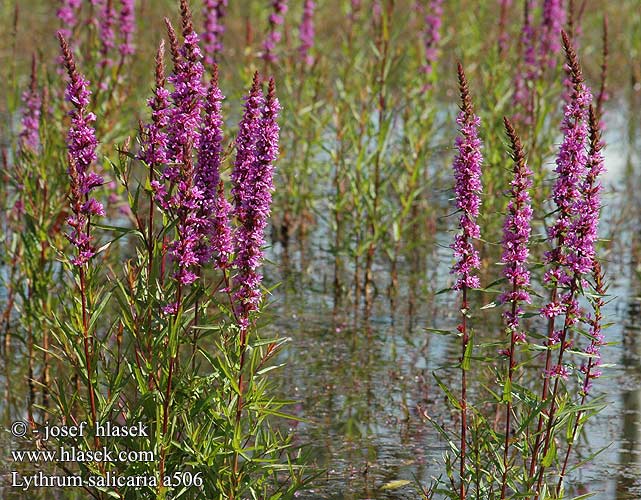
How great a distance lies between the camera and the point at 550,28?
8336mm

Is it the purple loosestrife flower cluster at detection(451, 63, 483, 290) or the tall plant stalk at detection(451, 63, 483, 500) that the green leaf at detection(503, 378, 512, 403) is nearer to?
the tall plant stalk at detection(451, 63, 483, 500)

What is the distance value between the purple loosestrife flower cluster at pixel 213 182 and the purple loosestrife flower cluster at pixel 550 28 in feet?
16.4

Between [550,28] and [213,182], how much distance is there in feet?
17.4

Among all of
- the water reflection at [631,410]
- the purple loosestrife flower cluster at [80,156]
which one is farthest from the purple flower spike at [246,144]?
the water reflection at [631,410]

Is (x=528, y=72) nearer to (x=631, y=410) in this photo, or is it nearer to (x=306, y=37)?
(x=306, y=37)

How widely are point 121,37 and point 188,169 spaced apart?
4.19 m

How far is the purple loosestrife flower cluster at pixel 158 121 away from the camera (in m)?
3.55

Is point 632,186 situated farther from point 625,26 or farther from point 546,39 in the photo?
point 625,26

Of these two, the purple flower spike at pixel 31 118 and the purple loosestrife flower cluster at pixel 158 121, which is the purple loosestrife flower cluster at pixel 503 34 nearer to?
the purple flower spike at pixel 31 118

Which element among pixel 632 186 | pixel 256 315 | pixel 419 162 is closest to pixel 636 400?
pixel 419 162

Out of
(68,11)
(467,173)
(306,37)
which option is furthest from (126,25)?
(467,173)

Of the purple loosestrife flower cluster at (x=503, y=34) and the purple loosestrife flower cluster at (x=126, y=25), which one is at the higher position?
the purple loosestrife flower cluster at (x=503, y=34)

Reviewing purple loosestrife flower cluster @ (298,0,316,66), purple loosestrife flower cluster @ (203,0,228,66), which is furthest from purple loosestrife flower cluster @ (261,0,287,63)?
purple loosestrife flower cluster @ (298,0,316,66)

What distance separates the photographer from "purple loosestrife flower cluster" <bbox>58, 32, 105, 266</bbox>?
3.60 m
